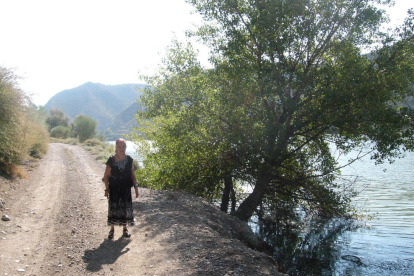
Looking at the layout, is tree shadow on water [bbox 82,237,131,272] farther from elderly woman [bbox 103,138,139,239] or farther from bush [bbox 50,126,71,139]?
bush [bbox 50,126,71,139]

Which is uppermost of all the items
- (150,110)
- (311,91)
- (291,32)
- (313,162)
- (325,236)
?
(291,32)

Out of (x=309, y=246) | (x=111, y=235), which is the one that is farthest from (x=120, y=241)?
(x=309, y=246)

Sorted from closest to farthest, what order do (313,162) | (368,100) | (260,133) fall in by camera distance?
(368,100) → (260,133) → (313,162)

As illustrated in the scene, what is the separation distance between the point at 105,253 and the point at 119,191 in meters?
1.26

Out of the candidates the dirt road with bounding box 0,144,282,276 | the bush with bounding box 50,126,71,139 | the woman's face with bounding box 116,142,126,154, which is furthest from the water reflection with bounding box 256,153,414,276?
the bush with bounding box 50,126,71,139

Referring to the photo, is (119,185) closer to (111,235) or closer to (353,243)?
(111,235)

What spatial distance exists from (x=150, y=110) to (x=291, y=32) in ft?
23.0

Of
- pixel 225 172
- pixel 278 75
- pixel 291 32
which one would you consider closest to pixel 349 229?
pixel 225 172

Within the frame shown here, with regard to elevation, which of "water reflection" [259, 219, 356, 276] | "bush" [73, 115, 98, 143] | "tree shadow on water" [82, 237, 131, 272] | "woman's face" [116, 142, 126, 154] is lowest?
"water reflection" [259, 219, 356, 276]

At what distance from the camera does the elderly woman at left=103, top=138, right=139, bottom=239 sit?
7188 mm

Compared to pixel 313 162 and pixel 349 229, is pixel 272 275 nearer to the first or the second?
pixel 313 162

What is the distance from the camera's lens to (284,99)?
1214 centimetres

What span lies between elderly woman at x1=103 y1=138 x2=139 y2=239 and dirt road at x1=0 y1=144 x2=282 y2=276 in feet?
1.88

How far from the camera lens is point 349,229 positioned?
1533 centimetres
